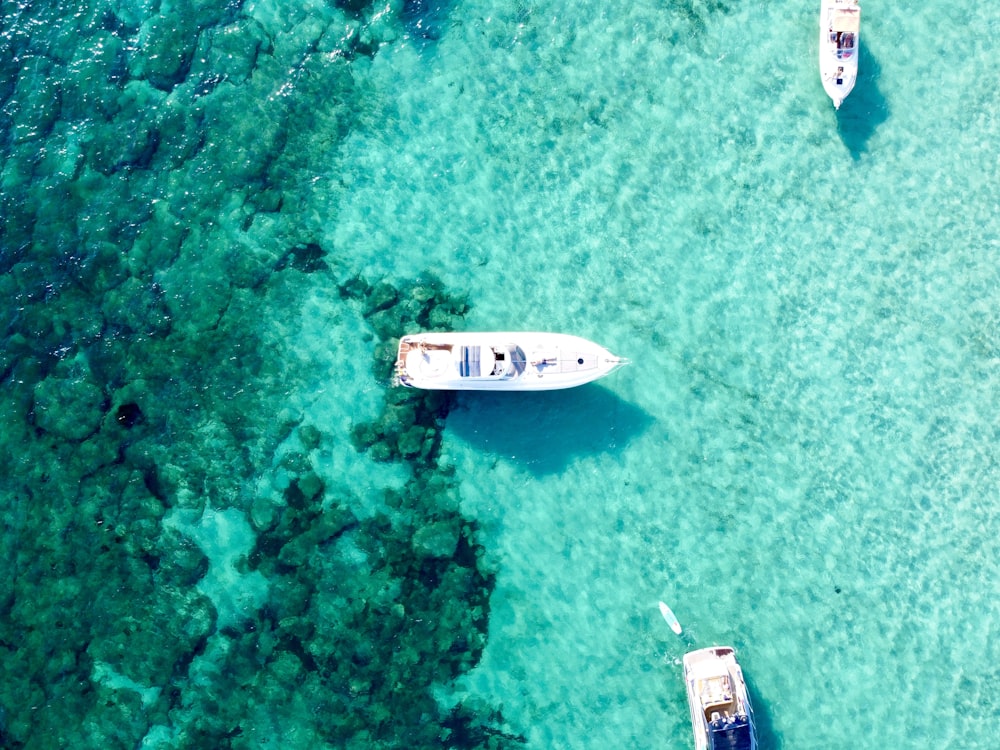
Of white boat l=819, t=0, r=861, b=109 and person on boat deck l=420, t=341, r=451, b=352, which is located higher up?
white boat l=819, t=0, r=861, b=109

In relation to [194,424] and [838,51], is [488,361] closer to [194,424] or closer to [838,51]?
[194,424]

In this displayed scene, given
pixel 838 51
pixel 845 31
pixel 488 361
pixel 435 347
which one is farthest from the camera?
pixel 838 51

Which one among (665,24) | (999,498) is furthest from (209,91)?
(999,498)

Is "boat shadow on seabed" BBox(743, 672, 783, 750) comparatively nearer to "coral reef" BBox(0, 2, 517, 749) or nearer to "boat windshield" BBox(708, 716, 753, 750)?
"boat windshield" BBox(708, 716, 753, 750)

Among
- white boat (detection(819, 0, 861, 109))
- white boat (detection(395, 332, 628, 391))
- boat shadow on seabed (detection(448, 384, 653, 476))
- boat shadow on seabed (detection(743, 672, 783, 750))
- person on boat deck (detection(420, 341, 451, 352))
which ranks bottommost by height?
boat shadow on seabed (detection(743, 672, 783, 750))

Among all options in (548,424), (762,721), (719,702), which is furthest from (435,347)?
(762,721)

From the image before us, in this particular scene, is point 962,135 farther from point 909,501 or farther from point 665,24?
point 909,501

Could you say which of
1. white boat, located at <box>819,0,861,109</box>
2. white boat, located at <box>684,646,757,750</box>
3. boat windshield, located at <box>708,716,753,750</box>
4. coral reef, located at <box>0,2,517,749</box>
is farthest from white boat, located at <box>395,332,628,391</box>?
white boat, located at <box>819,0,861,109</box>
